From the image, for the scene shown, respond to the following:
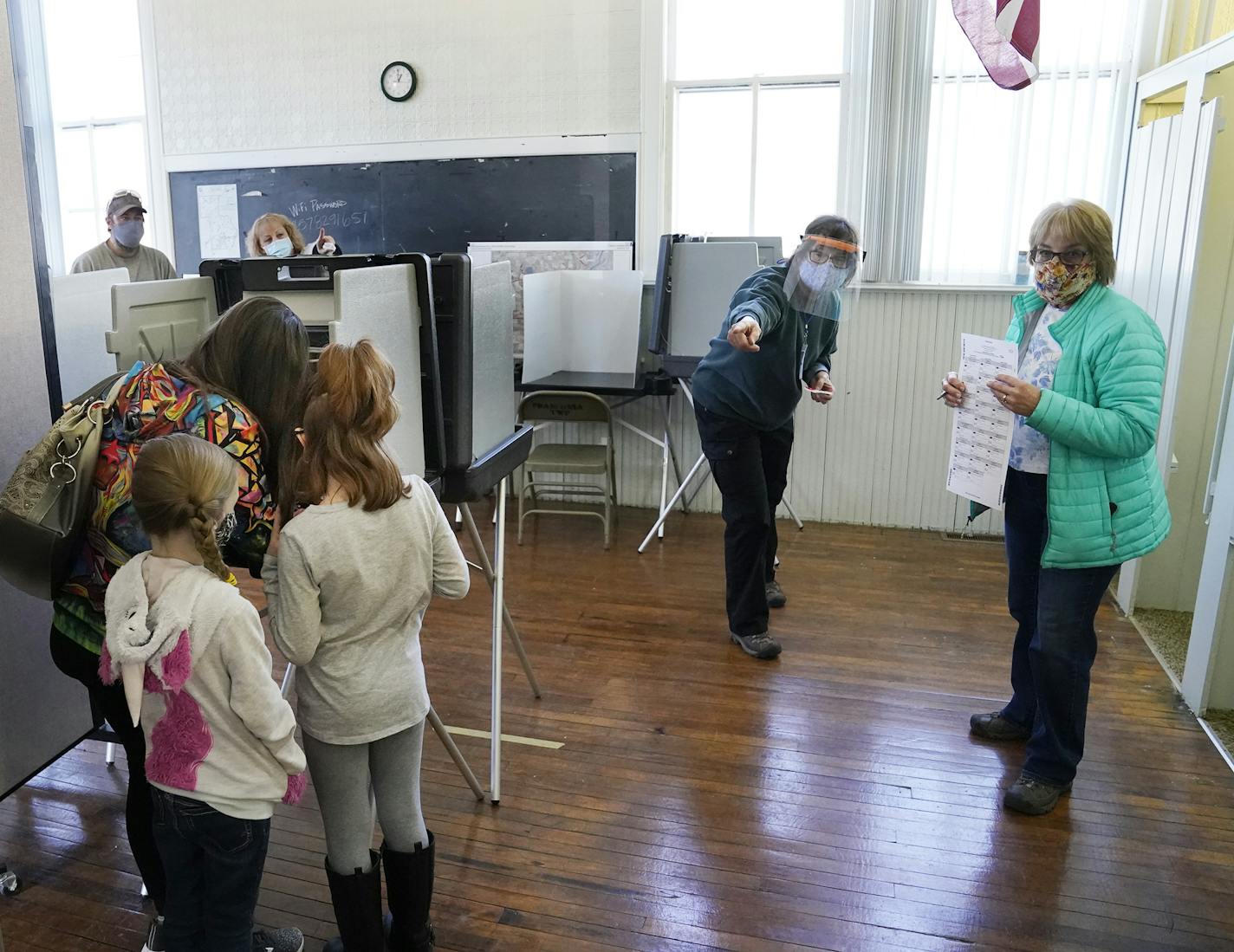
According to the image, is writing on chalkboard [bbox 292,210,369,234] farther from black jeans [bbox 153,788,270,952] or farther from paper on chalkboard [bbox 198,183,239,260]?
black jeans [bbox 153,788,270,952]

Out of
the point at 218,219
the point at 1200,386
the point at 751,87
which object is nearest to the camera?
the point at 1200,386

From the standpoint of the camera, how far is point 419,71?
493cm

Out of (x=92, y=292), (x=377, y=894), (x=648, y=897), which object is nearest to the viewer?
(x=377, y=894)

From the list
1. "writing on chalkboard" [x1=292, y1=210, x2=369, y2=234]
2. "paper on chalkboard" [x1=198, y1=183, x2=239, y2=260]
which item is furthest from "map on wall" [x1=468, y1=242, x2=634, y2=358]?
"paper on chalkboard" [x1=198, y1=183, x2=239, y2=260]

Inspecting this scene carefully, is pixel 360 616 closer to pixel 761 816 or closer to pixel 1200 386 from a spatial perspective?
pixel 761 816

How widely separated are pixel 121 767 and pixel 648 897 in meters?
1.44

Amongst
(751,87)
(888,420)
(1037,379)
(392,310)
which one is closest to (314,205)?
(751,87)

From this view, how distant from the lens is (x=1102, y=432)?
6.52 ft

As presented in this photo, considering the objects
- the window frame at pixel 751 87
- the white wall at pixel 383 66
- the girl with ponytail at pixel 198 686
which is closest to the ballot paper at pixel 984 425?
the girl with ponytail at pixel 198 686

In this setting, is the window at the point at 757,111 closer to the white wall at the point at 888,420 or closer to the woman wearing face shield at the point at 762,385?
the white wall at the point at 888,420

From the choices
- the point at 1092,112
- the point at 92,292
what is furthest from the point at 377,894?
the point at 1092,112

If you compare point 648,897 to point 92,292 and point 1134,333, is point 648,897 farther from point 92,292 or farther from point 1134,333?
point 92,292

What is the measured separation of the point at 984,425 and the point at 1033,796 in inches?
35.0

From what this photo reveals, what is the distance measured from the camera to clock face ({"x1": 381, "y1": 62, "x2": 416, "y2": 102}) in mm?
4938
